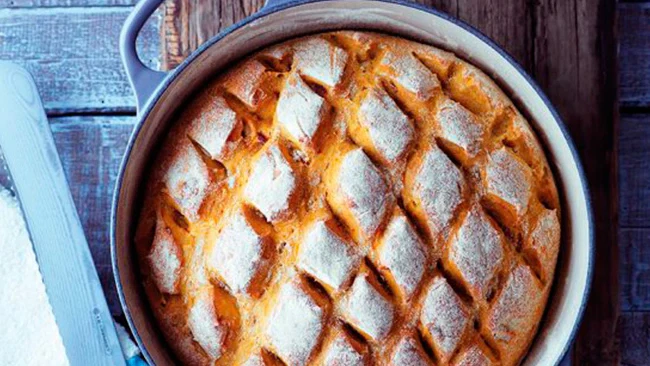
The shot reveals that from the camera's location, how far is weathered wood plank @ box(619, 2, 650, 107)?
4.07 ft

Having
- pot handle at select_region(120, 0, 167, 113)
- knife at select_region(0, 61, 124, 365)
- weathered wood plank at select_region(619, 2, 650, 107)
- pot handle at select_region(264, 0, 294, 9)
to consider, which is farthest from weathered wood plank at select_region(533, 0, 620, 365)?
knife at select_region(0, 61, 124, 365)

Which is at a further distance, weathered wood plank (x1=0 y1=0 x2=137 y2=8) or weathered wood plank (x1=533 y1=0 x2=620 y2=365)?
weathered wood plank (x1=0 y1=0 x2=137 y2=8)

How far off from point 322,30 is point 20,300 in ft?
1.82

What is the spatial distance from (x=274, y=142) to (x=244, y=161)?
0.04 metres

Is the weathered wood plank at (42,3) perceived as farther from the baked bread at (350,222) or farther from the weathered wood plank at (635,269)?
the weathered wood plank at (635,269)

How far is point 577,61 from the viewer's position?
3.74ft

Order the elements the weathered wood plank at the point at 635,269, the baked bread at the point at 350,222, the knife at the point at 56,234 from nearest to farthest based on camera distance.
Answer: the baked bread at the point at 350,222
the knife at the point at 56,234
the weathered wood plank at the point at 635,269

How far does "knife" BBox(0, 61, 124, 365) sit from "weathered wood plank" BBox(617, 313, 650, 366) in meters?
0.70

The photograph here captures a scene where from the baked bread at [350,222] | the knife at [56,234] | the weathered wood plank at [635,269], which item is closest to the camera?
the baked bread at [350,222]

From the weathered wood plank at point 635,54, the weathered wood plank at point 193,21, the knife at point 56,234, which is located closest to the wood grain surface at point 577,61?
the weathered wood plank at point 193,21

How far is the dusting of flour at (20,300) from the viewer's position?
1.17 m

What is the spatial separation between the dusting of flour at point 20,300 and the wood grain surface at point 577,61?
12.1 inches

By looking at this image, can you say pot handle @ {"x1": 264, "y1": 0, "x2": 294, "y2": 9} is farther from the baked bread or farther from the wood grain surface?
the wood grain surface

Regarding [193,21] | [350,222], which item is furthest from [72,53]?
[350,222]
